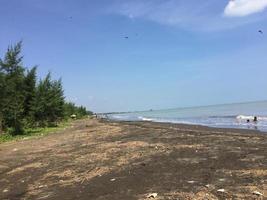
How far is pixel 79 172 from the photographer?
14.7 meters

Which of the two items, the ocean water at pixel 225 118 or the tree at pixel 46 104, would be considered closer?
the ocean water at pixel 225 118

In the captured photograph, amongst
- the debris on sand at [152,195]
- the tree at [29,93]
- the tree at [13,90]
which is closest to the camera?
the debris on sand at [152,195]

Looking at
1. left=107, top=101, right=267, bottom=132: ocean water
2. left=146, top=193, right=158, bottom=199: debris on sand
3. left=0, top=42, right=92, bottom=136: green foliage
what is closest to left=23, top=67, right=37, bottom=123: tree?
left=0, top=42, right=92, bottom=136: green foliage

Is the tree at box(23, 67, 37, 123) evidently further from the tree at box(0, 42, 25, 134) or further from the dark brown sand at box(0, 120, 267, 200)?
the dark brown sand at box(0, 120, 267, 200)

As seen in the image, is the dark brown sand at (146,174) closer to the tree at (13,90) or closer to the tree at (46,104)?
the tree at (13,90)

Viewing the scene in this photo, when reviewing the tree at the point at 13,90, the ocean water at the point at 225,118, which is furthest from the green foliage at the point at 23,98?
the ocean water at the point at 225,118

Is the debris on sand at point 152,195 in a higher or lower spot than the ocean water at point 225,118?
lower

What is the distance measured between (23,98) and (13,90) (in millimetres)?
7408

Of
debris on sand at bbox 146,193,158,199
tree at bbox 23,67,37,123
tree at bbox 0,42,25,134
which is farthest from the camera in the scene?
tree at bbox 23,67,37,123

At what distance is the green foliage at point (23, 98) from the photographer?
129 feet

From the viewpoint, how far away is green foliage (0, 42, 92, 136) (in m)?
39.3

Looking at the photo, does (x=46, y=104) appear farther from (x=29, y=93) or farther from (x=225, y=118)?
(x=225, y=118)

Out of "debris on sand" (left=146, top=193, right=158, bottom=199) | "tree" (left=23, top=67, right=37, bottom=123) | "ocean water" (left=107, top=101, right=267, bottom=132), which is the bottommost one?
"debris on sand" (left=146, top=193, right=158, bottom=199)

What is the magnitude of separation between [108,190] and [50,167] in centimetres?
625
